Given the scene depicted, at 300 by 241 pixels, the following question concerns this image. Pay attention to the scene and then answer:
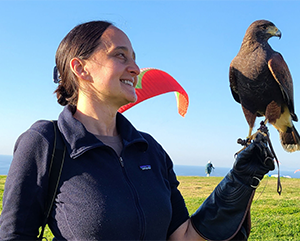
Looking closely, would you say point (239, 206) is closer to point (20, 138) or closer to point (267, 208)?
point (20, 138)

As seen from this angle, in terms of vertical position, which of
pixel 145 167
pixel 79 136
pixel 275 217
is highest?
pixel 79 136

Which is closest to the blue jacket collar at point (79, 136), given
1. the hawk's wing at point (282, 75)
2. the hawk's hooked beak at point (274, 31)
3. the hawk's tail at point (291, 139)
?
the hawk's wing at point (282, 75)

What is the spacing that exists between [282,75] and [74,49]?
3.15m

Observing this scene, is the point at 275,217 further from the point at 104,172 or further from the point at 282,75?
the point at 104,172

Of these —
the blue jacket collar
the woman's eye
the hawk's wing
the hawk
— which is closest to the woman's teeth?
the woman's eye

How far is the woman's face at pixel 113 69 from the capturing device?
1331 mm

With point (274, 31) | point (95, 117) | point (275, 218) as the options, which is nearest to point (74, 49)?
point (95, 117)

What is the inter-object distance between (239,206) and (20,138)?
1.09 m

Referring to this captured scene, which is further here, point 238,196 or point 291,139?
point 291,139

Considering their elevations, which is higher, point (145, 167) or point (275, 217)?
point (145, 167)

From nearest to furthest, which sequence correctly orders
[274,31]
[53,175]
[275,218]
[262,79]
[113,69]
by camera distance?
1. [53,175]
2. [113,69]
3. [262,79]
4. [274,31]
5. [275,218]

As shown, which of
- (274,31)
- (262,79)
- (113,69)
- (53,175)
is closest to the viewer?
(53,175)

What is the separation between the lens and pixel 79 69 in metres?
1.39

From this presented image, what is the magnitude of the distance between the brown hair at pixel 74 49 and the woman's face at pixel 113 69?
3 centimetres
